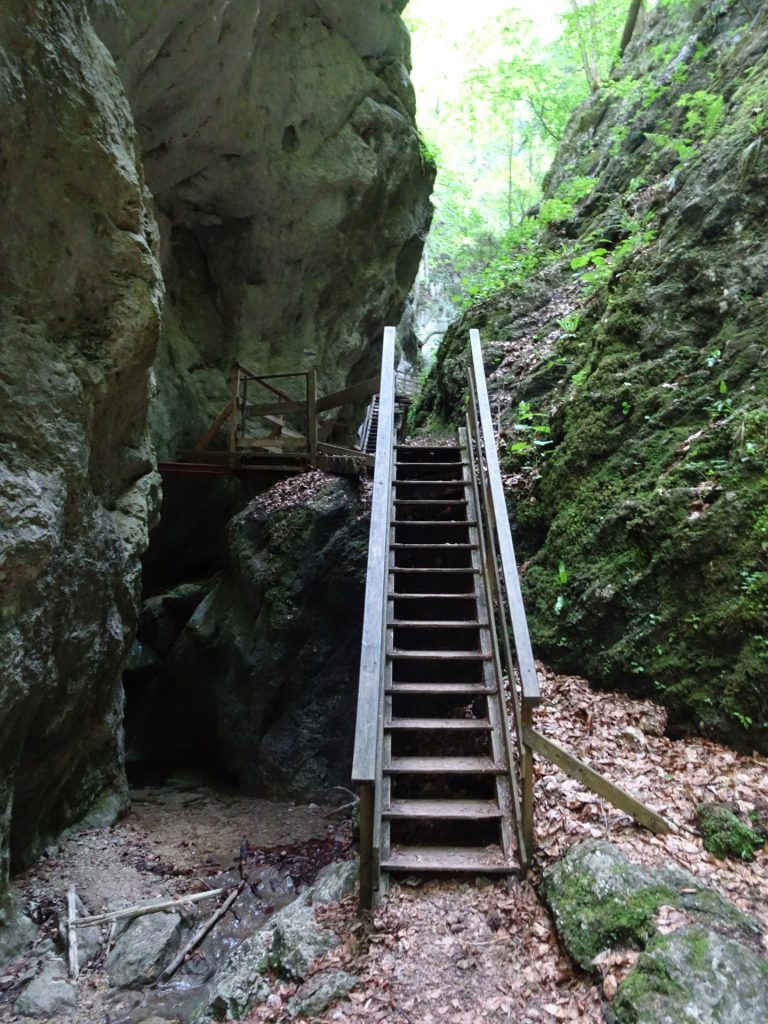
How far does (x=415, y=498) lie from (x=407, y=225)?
33.9 ft

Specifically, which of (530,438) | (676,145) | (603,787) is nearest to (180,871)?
(603,787)

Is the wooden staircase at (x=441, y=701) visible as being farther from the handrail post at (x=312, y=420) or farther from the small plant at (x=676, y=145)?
the small plant at (x=676, y=145)

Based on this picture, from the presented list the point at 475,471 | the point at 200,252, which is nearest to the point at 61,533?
the point at 475,471

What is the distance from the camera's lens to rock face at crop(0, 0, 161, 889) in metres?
4.46

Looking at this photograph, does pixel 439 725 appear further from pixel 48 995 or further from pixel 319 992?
pixel 48 995

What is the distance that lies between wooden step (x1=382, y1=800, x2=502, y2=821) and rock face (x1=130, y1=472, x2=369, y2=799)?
425 centimetres

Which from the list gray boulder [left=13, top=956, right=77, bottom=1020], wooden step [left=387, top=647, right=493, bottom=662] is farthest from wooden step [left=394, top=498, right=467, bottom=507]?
gray boulder [left=13, top=956, right=77, bottom=1020]

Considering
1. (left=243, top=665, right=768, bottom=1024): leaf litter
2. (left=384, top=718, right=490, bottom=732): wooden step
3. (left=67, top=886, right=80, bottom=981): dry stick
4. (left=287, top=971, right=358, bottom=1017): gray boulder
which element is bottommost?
(left=67, top=886, right=80, bottom=981): dry stick

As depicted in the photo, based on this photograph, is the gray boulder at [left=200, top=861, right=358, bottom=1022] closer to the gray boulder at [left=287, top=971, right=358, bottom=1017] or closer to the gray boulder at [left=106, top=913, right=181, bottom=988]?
the gray boulder at [left=287, top=971, right=358, bottom=1017]

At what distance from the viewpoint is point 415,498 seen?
670 cm

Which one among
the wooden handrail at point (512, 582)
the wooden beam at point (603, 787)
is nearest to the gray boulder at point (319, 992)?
the wooden beam at point (603, 787)

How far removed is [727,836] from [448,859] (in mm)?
1473

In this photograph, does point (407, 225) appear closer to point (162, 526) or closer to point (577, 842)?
point (162, 526)

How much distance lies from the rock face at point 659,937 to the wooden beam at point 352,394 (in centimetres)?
739
